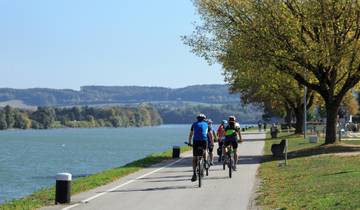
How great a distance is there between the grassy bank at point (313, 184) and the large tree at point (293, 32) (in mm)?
5535

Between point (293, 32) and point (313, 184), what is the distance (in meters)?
15.1

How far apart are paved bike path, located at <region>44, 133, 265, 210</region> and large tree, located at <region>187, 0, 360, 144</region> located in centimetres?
1037

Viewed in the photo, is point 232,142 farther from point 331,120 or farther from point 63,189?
point 331,120

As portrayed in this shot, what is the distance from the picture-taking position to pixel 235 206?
1475 centimetres

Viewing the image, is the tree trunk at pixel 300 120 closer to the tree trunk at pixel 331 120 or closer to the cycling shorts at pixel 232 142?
the tree trunk at pixel 331 120

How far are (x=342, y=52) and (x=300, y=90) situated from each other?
2824 centimetres

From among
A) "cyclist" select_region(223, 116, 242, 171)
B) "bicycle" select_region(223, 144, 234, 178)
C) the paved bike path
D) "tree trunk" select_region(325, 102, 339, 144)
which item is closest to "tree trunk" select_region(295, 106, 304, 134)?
"tree trunk" select_region(325, 102, 339, 144)

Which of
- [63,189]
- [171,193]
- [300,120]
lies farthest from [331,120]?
[300,120]

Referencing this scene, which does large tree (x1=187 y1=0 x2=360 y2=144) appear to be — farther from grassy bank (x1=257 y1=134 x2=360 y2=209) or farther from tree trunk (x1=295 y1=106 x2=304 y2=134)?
tree trunk (x1=295 y1=106 x2=304 y2=134)

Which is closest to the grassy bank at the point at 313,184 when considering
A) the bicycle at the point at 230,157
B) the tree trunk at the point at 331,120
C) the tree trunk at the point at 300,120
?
the bicycle at the point at 230,157

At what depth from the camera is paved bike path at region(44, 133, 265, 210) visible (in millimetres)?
15125

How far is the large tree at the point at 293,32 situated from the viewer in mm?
32250

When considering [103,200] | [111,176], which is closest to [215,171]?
[111,176]

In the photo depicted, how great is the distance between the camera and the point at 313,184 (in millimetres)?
18375
